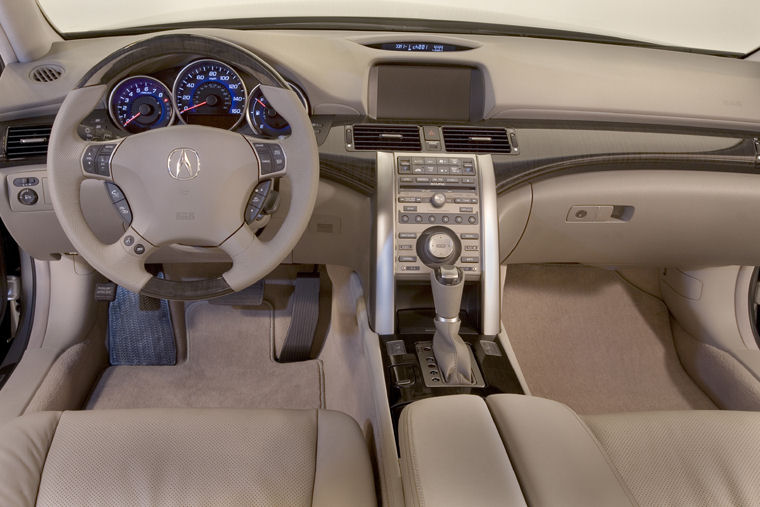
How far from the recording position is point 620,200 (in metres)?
1.56

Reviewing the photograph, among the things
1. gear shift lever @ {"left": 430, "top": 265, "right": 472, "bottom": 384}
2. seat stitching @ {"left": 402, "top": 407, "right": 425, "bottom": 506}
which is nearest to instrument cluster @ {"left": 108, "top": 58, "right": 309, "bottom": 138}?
gear shift lever @ {"left": 430, "top": 265, "right": 472, "bottom": 384}

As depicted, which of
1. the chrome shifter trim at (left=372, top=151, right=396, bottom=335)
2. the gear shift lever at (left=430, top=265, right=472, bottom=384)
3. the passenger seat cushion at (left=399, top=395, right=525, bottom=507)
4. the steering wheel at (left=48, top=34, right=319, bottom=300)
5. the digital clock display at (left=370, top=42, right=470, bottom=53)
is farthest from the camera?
the digital clock display at (left=370, top=42, right=470, bottom=53)

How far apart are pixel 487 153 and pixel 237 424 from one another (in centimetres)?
94

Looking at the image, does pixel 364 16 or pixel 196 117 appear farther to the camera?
pixel 364 16

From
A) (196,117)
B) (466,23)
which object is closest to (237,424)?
(196,117)

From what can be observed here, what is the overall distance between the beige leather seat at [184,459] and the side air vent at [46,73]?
0.88 m

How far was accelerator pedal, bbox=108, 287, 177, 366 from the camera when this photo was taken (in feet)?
6.07

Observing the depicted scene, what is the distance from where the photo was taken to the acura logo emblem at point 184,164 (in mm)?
1072

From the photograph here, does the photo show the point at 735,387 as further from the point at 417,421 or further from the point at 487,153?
the point at 417,421

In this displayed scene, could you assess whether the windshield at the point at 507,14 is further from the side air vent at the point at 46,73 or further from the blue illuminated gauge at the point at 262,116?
the blue illuminated gauge at the point at 262,116

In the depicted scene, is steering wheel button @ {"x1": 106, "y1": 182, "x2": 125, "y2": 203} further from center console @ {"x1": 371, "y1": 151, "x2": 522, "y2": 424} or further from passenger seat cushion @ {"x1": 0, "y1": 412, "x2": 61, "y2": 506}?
center console @ {"x1": 371, "y1": 151, "x2": 522, "y2": 424}

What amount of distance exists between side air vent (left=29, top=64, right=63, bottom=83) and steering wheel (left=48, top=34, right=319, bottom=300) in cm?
43

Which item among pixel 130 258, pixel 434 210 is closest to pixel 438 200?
pixel 434 210

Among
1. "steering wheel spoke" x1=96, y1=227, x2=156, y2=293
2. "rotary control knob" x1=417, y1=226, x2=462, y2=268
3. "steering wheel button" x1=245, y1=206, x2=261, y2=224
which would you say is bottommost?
"rotary control knob" x1=417, y1=226, x2=462, y2=268
